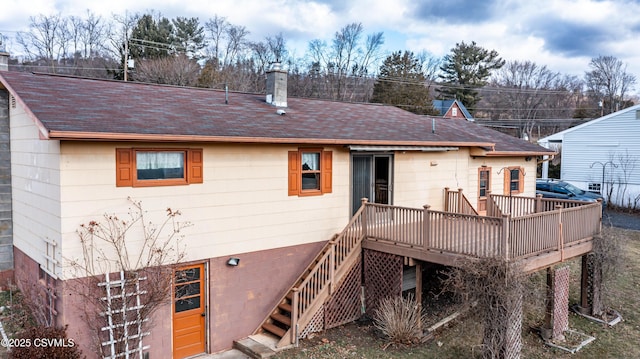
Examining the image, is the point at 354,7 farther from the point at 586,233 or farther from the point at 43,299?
the point at 43,299

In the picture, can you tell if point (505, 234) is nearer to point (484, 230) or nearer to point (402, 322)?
point (484, 230)

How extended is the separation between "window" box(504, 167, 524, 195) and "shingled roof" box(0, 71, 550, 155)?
196 cm

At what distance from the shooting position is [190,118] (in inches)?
373

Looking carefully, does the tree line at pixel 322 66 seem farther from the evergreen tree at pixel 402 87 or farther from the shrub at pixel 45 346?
the shrub at pixel 45 346

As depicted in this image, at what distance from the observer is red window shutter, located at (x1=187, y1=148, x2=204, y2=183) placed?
883cm

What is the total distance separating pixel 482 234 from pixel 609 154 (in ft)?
75.0

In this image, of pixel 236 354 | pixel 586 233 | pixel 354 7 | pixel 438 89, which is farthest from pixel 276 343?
pixel 438 89

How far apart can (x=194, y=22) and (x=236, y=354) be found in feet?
119

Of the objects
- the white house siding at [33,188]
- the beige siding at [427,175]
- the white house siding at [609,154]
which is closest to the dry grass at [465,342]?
the beige siding at [427,175]

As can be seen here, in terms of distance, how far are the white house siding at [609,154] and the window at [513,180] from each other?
14.2 meters

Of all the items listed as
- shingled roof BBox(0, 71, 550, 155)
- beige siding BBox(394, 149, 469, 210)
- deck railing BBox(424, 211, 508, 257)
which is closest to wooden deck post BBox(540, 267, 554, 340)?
deck railing BBox(424, 211, 508, 257)

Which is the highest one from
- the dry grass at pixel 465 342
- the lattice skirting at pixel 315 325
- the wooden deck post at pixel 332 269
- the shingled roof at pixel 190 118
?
the shingled roof at pixel 190 118

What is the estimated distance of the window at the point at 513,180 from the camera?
54.3ft

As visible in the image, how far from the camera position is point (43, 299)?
8930mm
